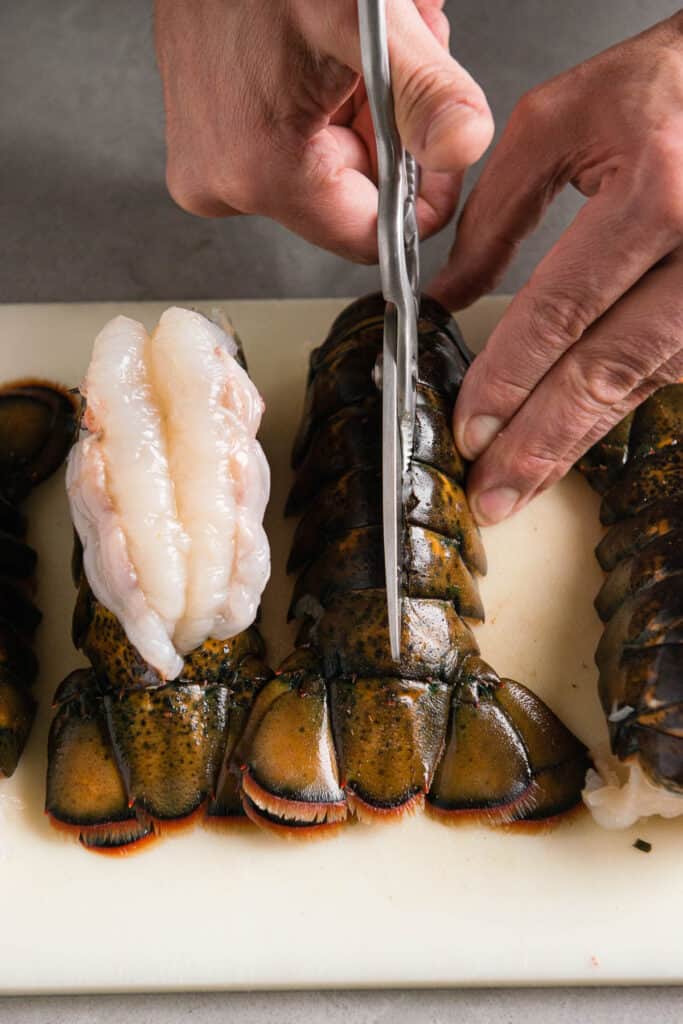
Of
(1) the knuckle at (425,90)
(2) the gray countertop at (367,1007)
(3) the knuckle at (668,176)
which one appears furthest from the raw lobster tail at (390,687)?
(1) the knuckle at (425,90)

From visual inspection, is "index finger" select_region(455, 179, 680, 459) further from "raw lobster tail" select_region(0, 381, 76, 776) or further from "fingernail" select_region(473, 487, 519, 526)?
"raw lobster tail" select_region(0, 381, 76, 776)

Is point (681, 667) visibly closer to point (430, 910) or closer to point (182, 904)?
point (430, 910)


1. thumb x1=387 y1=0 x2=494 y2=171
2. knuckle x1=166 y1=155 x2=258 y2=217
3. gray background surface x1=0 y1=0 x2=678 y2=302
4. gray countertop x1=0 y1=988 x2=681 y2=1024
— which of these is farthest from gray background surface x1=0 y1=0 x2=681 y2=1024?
gray countertop x1=0 y1=988 x2=681 y2=1024

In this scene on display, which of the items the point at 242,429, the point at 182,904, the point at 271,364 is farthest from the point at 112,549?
the point at 271,364

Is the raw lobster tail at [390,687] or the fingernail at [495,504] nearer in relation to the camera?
the raw lobster tail at [390,687]

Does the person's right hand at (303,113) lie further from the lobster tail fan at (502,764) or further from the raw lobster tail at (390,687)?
the lobster tail fan at (502,764)

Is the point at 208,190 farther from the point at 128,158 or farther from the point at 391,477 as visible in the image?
the point at 128,158

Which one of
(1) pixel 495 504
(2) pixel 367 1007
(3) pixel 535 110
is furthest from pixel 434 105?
(2) pixel 367 1007
